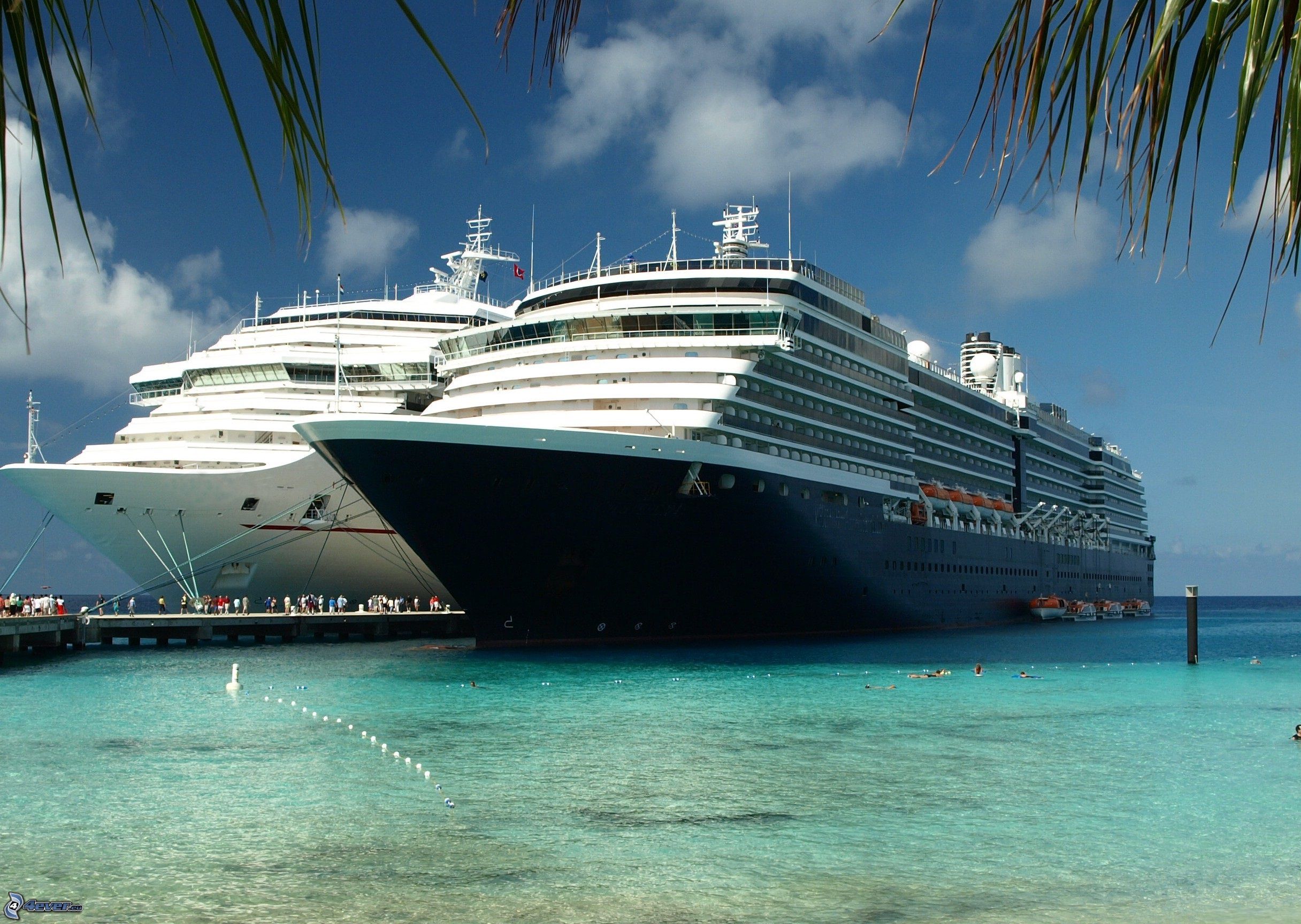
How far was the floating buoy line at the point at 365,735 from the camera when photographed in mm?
16375

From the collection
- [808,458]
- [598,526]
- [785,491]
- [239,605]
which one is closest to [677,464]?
[598,526]

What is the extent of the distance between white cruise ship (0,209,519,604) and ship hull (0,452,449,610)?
2.2 inches

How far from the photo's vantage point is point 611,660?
32.3 m

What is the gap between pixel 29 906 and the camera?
34.3 feet

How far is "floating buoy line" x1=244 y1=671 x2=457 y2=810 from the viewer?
16375mm

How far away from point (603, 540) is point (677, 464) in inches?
123

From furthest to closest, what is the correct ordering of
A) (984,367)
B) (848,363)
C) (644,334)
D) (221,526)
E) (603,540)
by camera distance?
(984,367)
(848,363)
(221,526)
(644,334)
(603,540)

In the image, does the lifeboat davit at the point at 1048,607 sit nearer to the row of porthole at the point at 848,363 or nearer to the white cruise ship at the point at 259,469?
the row of porthole at the point at 848,363

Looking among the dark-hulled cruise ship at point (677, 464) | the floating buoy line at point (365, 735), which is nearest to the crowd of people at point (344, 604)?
the dark-hulled cruise ship at point (677, 464)

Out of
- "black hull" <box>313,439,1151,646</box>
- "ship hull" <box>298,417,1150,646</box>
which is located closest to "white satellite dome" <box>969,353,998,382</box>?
"black hull" <box>313,439,1151,646</box>

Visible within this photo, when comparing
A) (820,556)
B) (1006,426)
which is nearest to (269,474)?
(820,556)

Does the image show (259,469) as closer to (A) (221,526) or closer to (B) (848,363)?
(A) (221,526)

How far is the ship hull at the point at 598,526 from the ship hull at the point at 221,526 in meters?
6.90

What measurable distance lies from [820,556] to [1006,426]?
27.6 meters
